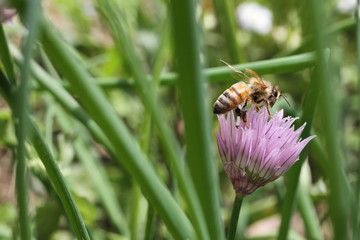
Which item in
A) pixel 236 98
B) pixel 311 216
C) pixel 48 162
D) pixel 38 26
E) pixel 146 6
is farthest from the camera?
pixel 146 6

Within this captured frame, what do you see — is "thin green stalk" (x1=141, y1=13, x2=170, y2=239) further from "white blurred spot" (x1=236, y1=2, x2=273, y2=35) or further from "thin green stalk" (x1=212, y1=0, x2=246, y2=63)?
"white blurred spot" (x1=236, y1=2, x2=273, y2=35)

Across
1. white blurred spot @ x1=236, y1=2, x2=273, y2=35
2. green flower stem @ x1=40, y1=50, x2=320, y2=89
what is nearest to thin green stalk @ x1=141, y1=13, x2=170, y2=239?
green flower stem @ x1=40, y1=50, x2=320, y2=89

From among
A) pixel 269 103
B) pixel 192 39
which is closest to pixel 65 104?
pixel 269 103

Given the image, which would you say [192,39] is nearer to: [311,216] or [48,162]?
[48,162]

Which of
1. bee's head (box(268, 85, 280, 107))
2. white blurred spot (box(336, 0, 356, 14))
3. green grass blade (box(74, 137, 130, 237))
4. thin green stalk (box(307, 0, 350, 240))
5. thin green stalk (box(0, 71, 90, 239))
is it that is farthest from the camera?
white blurred spot (box(336, 0, 356, 14))

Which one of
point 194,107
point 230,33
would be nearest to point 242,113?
point 194,107

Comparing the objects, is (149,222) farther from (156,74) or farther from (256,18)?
(256,18)

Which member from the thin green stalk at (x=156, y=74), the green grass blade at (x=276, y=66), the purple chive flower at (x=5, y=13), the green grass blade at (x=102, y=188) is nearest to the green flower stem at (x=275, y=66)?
the green grass blade at (x=276, y=66)
